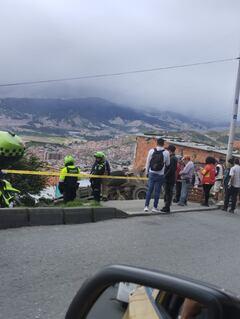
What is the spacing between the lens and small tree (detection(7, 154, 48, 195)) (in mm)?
16656

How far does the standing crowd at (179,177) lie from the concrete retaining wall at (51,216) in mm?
1532

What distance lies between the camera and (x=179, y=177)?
1627 centimetres

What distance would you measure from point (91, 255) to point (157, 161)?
5165 millimetres

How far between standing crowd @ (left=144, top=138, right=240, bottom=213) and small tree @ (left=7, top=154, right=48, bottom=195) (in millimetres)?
4358

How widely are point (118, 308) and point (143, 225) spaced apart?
934 centimetres

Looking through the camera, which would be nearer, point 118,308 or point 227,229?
point 118,308

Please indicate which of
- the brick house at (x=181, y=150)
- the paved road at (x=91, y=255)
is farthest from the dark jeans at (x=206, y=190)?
the brick house at (x=181, y=150)

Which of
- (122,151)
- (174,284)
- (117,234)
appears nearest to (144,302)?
(174,284)

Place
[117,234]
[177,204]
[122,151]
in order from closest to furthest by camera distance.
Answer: [117,234] → [177,204] → [122,151]

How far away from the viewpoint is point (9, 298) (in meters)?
5.59

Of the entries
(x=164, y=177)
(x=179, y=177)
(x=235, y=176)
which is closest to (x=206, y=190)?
(x=179, y=177)

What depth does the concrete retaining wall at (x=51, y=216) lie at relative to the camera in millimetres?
9323

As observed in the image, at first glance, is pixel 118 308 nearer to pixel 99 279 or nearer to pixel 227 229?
pixel 99 279

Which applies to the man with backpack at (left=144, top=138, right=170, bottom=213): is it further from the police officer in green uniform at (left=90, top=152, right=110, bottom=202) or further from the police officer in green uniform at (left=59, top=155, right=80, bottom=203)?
the police officer in green uniform at (left=59, top=155, right=80, bottom=203)
